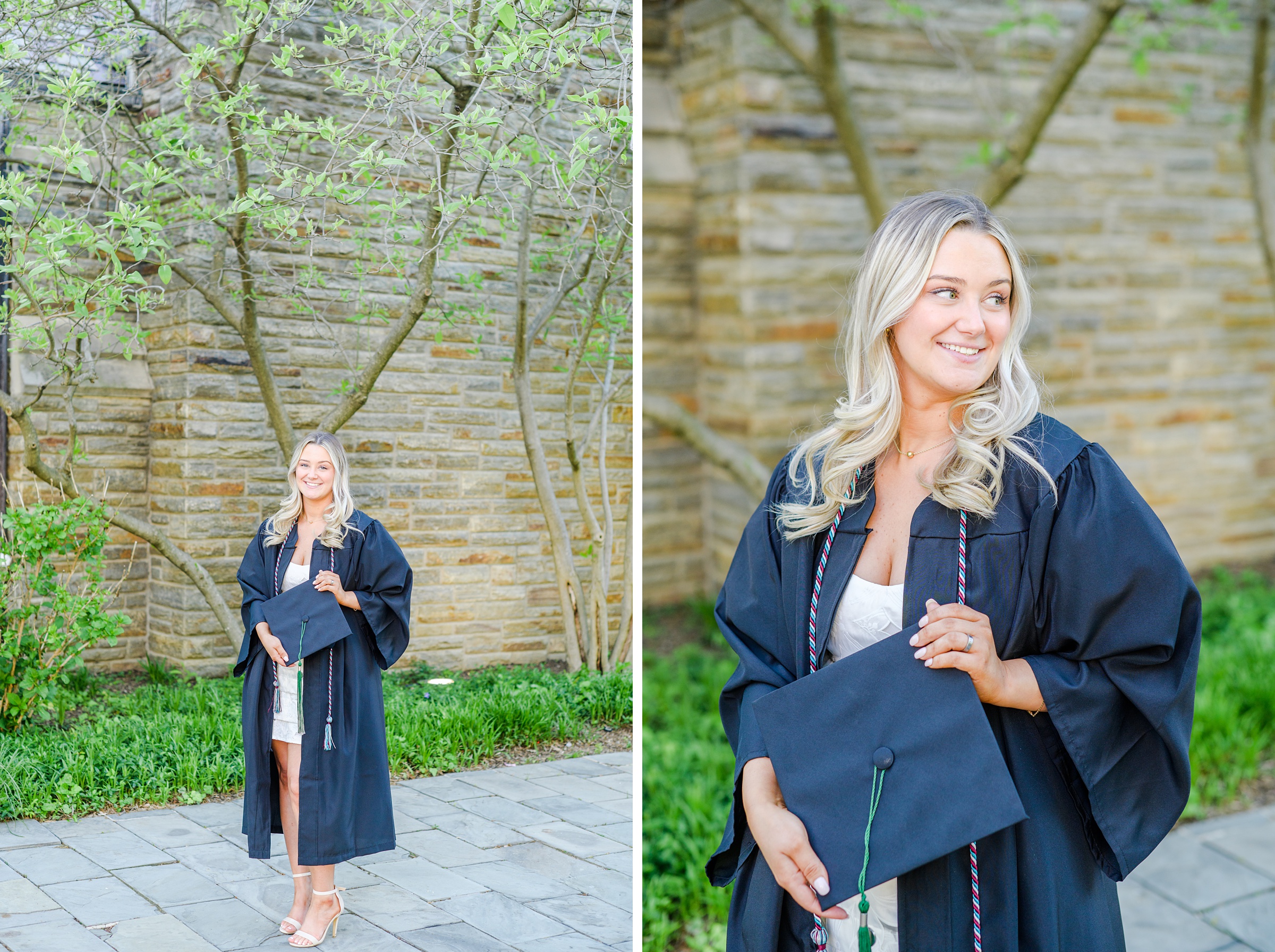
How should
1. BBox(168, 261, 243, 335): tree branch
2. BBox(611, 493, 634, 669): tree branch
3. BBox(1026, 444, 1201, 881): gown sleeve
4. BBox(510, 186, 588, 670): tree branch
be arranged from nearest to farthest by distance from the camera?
BBox(1026, 444, 1201, 881): gown sleeve < BBox(168, 261, 243, 335): tree branch < BBox(510, 186, 588, 670): tree branch < BBox(611, 493, 634, 669): tree branch

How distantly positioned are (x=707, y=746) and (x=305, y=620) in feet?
7.55

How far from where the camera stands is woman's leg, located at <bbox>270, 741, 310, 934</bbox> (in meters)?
2.08

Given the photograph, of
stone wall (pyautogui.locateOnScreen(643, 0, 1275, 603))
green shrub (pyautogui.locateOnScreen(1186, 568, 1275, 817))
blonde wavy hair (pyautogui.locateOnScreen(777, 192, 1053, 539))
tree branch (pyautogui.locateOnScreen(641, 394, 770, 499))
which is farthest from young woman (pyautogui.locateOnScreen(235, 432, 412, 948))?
stone wall (pyautogui.locateOnScreen(643, 0, 1275, 603))

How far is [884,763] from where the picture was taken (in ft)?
4.72

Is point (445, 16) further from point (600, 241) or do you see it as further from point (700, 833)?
point (700, 833)

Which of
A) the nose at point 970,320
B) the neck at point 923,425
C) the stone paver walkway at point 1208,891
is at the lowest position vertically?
the stone paver walkway at point 1208,891

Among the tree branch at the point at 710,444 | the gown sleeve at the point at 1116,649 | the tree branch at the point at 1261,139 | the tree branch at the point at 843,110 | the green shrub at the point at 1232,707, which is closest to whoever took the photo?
the gown sleeve at the point at 1116,649

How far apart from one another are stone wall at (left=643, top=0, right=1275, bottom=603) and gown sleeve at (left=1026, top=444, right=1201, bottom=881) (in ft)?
12.6

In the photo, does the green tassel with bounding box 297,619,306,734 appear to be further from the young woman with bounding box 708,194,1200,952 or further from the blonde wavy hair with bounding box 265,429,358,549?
the young woman with bounding box 708,194,1200,952

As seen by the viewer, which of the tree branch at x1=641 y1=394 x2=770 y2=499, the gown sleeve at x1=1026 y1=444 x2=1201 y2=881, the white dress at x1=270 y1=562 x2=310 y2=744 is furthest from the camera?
the tree branch at x1=641 y1=394 x2=770 y2=499

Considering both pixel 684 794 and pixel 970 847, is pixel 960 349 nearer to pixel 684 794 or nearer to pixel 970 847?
pixel 970 847

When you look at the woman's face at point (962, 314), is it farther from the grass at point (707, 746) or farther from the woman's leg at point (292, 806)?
the grass at point (707, 746)

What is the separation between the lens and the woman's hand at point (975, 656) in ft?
4.55

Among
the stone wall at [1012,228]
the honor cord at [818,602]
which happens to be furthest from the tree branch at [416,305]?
the stone wall at [1012,228]
